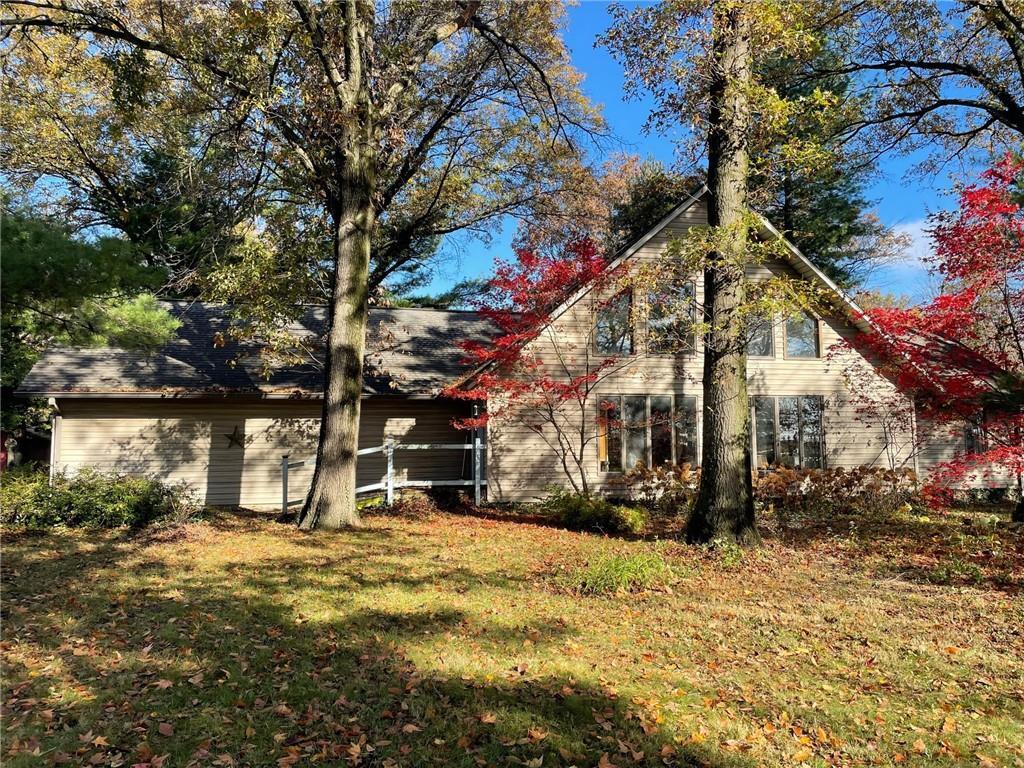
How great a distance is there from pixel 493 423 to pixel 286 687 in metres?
9.15

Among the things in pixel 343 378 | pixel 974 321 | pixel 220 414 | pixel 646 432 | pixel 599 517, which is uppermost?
pixel 974 321

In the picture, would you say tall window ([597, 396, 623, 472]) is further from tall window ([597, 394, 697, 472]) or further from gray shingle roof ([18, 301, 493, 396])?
gray shingle roof ([18, 301, 493, 396])

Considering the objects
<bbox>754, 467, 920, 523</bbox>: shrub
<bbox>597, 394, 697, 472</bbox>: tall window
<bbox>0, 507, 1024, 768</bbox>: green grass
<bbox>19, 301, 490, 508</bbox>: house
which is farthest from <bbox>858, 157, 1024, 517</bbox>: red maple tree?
<bbox>19, 301, 490, 508</bbox>: house

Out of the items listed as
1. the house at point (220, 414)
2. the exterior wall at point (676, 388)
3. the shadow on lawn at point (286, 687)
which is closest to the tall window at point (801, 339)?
the exterior wall at point (676, 388)

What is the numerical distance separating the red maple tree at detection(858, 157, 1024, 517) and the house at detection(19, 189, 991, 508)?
2072 mm

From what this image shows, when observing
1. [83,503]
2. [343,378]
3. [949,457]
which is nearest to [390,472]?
[343,378]

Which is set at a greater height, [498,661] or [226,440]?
[226,440]

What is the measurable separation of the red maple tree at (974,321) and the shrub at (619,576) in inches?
215

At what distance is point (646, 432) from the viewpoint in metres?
13.7

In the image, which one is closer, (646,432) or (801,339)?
(646,432)

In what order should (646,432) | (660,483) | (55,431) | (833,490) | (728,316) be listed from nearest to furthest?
1. (728,316)
2. (55,431)
3. (833,490)
4. (660,483)
5. (646,432)

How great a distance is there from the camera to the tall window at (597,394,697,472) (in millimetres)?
13523

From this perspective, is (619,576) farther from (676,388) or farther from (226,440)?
(226,440)

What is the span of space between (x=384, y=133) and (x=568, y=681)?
33.6ft
